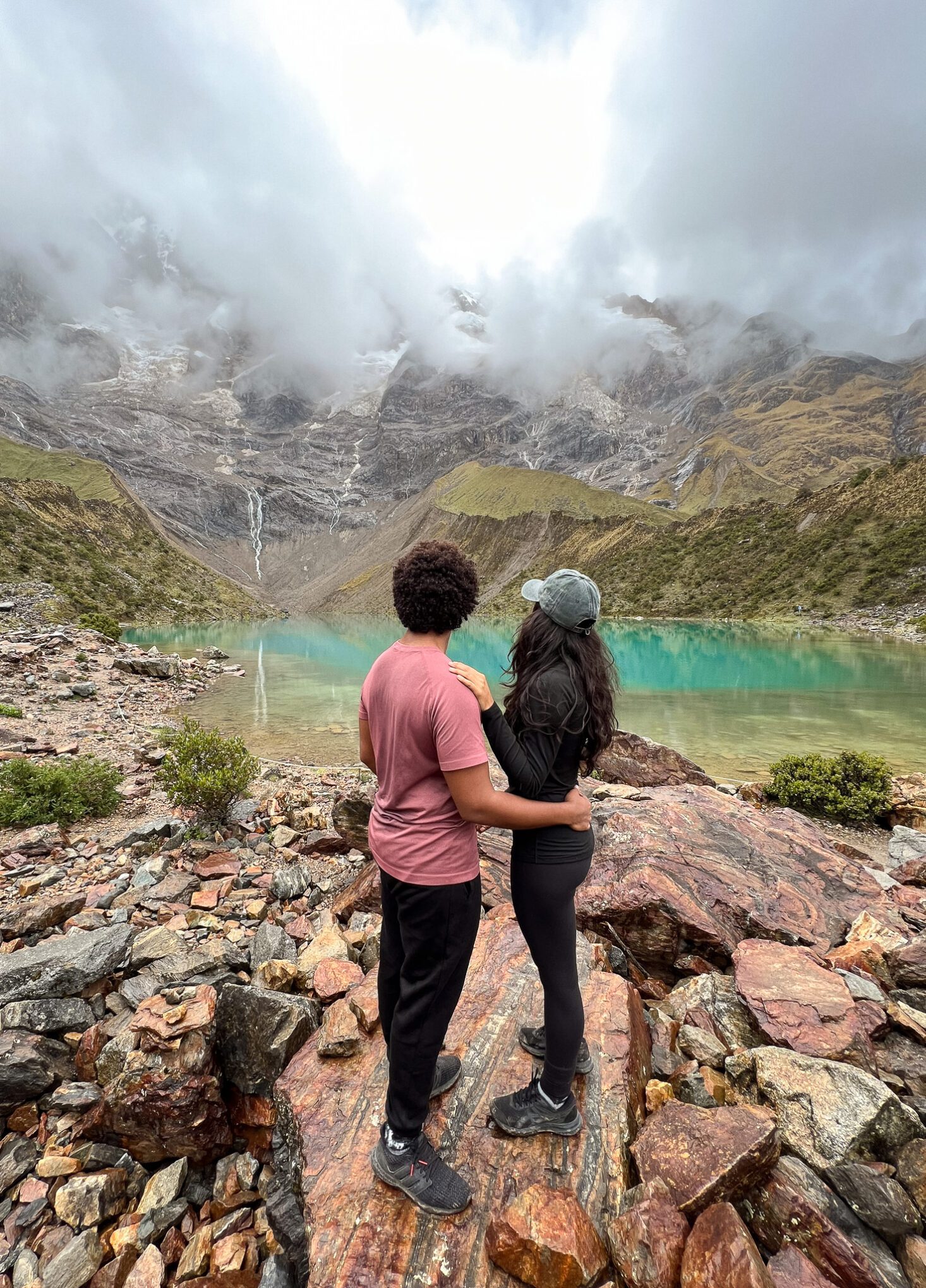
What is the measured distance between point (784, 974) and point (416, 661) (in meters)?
3.66

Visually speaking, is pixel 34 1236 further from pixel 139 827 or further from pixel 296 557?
pixel 296 557

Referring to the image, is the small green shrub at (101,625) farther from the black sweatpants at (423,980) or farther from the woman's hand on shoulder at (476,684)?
the woman's hand on shoulder at (476,684)

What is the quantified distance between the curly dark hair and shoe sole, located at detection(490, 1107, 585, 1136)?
256cm

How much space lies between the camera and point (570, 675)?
2752mm

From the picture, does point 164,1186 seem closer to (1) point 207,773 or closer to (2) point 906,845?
(1) point 207,773

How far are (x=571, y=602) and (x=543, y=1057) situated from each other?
2715mm

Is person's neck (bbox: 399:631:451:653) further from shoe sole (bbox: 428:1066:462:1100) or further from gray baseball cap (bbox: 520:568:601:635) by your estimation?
shoe sole (bbox: 428:1066:462:1100)

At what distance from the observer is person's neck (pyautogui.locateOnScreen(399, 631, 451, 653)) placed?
8.70ft

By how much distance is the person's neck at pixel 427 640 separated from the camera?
2650 mm

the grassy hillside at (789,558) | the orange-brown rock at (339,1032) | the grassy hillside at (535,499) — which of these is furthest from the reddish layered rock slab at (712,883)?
the grassy hillside at (535,499)

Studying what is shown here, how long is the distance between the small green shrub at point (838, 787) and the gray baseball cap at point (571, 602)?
9580 mm

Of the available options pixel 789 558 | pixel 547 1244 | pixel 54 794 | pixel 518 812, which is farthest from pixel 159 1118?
pixel 789 558

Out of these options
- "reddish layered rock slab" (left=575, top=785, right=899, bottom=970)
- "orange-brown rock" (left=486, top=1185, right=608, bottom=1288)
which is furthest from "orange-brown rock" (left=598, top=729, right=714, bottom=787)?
"orange-brown rock" (left=486, top=1185, right=608, bottom=1288)

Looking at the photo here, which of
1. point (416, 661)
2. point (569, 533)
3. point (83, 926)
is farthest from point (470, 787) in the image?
point (569, 533)
